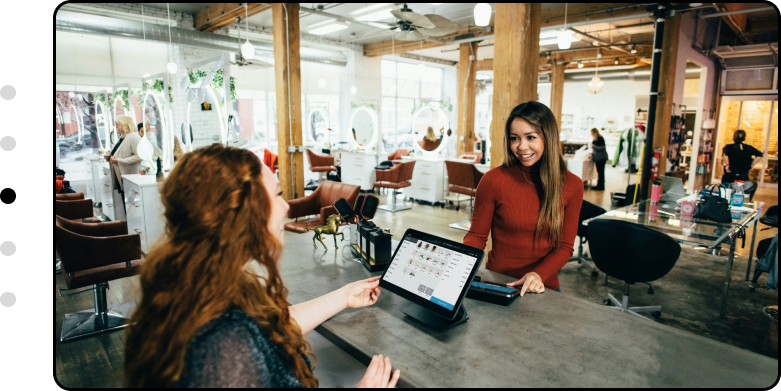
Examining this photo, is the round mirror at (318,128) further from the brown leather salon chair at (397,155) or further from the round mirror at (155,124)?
the round mirror at (155,124)

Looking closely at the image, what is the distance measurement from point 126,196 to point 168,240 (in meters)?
4.82

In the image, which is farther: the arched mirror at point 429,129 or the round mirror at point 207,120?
the arched mirror at point 429,129

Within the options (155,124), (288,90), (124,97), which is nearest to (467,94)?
(288,90)

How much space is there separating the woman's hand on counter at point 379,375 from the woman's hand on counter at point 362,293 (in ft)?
1.11

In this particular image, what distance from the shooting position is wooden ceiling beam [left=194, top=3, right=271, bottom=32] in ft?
22.5

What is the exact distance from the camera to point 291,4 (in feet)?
19.9

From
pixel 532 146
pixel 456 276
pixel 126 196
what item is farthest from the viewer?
pixel 126 196

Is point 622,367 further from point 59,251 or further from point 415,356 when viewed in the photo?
point 59,251

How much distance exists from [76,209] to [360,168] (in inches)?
204

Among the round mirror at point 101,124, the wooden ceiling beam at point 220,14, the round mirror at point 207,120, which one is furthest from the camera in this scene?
the round mirror at point 101,124

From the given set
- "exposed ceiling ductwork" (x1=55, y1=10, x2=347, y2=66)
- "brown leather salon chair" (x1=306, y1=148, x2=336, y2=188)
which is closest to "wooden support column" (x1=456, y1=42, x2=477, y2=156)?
"brown leather salon chair" (x1=306, y1=148, x2=336, y2=188)

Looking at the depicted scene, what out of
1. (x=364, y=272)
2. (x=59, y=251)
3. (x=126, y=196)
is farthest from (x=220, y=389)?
(x=126, y=196)

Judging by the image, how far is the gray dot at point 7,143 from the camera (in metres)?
0.86

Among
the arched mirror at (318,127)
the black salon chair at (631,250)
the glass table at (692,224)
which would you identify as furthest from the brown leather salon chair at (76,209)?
the arched mirror at (318,127)
